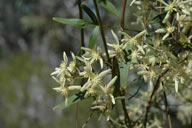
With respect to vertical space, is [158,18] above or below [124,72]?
above

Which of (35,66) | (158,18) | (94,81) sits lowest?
(35,66)

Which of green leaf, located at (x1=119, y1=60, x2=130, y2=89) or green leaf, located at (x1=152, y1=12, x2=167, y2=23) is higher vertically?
green leaf, located at (x1=152, y1=12, x2=167, y2=23)

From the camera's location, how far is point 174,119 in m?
1.31

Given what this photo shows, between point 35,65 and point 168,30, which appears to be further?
point 35,65

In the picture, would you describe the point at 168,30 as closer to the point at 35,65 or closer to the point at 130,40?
the point at 130,40

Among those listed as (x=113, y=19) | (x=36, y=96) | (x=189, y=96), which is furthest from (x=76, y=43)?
(x=189, y=96)

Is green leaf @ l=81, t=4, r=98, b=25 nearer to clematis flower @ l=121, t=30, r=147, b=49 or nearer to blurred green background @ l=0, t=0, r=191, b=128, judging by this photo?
clematis flower @ l=121, t=30, r=147, b=49

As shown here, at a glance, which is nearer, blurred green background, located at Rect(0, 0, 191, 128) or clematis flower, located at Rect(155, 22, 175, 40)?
clematis flower, located at Rect(155, 22, 175, 40)

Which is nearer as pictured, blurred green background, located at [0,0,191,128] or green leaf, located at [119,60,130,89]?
green leaf, located at [119,60,130,89]

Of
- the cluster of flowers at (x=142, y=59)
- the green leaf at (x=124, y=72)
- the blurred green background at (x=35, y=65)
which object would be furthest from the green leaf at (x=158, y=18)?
the blurred green background at (x=35, y=65)

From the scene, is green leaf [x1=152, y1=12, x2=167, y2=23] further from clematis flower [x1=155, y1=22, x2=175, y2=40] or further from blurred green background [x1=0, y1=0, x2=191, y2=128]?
blurred green background [x1=0, y1=0, x2=191, y2=128]

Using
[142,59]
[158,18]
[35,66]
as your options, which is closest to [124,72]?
[142,59]

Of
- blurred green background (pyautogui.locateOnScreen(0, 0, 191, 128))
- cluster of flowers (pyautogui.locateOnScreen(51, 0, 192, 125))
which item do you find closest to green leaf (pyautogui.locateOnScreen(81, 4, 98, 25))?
cluster of flowers (pyautogui.locateOnScreen(51, 0, 192, 125))

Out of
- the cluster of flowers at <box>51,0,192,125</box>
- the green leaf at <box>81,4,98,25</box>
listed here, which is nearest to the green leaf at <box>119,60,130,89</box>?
the cluster of flowers at <box>51,0,192,125</box>
